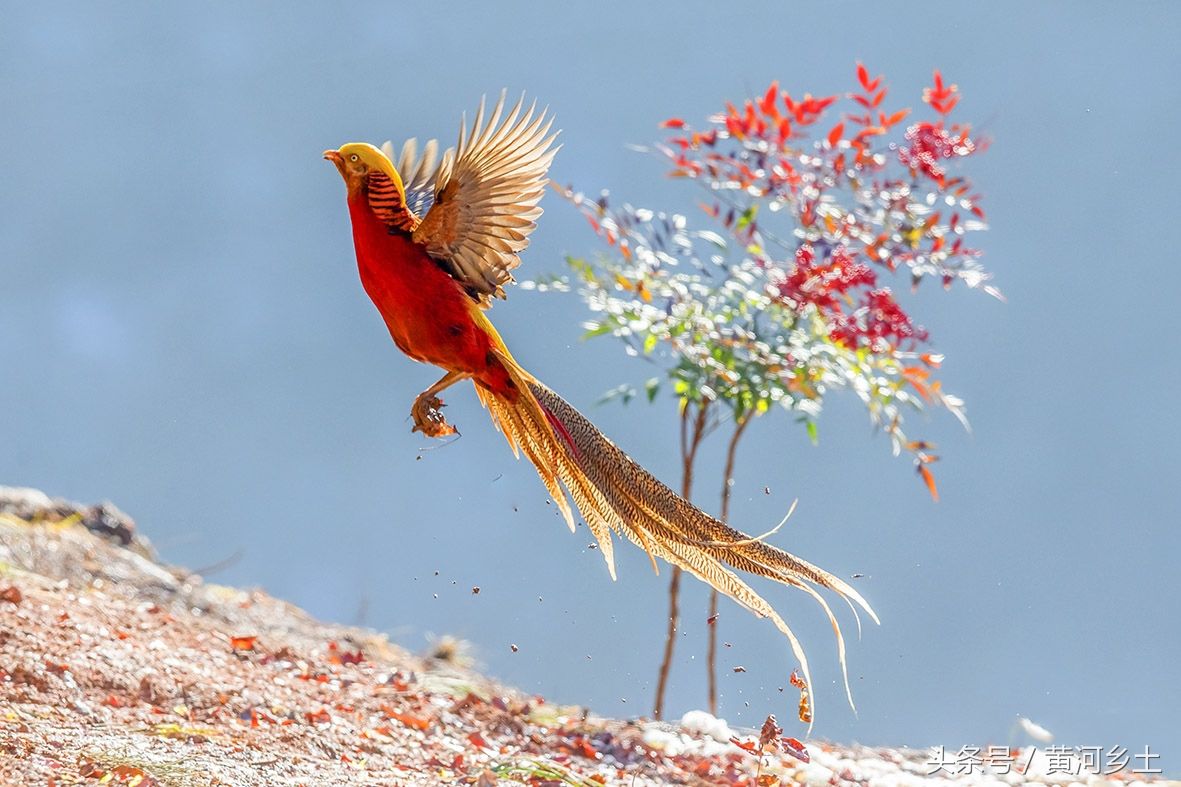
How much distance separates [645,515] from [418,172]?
3.46ft

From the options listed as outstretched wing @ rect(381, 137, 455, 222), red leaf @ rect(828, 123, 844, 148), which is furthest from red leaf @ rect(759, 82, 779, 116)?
outstretched wing @ rect(381, 137, 455, 222)

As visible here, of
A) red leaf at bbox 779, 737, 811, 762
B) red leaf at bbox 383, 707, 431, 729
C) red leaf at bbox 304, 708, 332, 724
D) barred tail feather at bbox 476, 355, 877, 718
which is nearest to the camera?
barred tail feather at bbox 476, 355, 877, 718

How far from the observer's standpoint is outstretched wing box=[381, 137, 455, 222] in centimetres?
310

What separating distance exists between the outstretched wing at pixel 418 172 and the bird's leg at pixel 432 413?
490 mm

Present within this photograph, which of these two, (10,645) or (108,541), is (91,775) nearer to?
(10,645)

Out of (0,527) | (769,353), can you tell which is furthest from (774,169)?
(0,527)

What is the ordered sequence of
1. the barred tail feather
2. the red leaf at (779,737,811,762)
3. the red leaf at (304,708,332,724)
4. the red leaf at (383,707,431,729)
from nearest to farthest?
1. the barred tail feather
2. the red leaf at (779,737,811,762)
3. the red leaf at (304,708,332,724)
4. the red leaf at (383,707,431,729)

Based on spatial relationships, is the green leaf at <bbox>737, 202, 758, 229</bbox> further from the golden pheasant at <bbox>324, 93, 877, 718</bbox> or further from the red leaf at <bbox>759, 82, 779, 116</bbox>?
the golden pheasant at <bbox>324, 93, 877, 718</bbox>

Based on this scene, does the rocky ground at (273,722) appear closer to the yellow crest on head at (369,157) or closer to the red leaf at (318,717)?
the red leaf at (318,717)

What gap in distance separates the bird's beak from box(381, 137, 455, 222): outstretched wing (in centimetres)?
39

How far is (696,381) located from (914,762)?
Result: 1775mm

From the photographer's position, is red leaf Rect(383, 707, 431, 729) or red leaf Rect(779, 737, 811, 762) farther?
red leaf Rect(383, 707, 431, 729)

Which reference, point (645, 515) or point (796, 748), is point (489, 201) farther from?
point (796, 748)

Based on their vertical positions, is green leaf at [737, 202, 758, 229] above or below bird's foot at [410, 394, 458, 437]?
above
